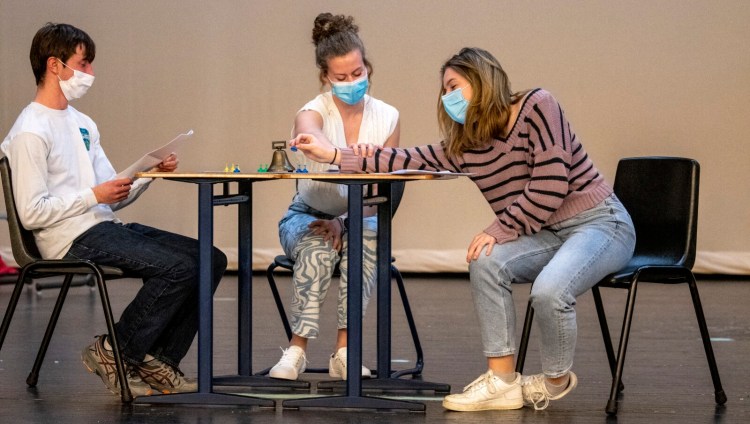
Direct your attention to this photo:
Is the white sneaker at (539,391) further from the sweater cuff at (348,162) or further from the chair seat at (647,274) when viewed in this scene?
the sweater cuff at (348,162)

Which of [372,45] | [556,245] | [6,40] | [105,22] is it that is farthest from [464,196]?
[556,245]

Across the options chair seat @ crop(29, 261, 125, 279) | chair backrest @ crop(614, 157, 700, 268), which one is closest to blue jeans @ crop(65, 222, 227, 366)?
chair seat @ crop(29, 261, 125, 279)

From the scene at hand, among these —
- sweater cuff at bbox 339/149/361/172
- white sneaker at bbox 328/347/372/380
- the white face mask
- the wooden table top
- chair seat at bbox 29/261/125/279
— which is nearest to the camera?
the wooden table top

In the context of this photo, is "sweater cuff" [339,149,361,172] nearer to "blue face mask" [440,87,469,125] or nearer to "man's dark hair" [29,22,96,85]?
"blue face mask" [440,87,469,125]

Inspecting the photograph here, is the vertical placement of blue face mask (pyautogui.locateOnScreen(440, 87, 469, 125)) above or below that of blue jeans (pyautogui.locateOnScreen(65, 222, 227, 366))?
above

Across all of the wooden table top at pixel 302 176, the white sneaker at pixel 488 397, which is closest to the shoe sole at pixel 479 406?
the white sneaker at pixel 488 397

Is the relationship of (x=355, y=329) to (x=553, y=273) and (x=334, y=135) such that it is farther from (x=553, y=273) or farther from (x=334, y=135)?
(x=334, y=135)

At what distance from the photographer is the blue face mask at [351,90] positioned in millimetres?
3199

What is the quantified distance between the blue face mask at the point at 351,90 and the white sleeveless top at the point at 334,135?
0.10 m

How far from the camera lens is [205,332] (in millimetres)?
2803

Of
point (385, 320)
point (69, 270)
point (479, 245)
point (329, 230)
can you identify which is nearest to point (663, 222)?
point (479, 245)

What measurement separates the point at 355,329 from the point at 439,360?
0.99 metres

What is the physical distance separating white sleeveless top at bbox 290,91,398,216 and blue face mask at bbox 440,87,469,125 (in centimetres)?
48

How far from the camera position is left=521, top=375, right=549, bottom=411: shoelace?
2799mm
